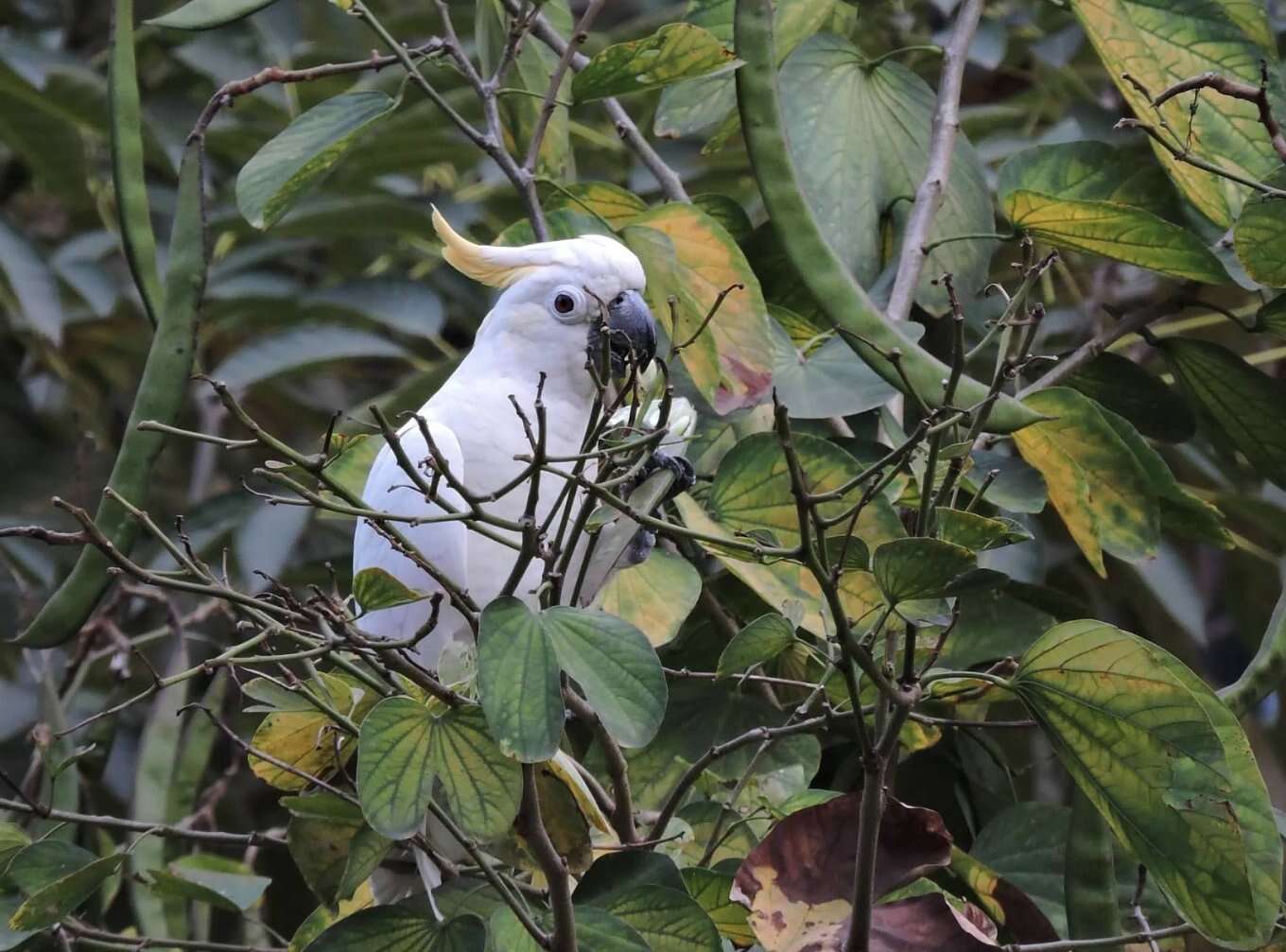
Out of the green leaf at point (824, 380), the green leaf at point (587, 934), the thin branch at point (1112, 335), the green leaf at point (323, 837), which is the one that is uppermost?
the green leaf at point (824, 380)

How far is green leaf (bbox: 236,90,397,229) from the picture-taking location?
1058mm

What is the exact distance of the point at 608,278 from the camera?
1229mm

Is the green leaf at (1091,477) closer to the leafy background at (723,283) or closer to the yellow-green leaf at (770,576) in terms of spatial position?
the leafy background at (723,283)

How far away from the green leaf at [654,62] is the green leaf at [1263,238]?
386mm

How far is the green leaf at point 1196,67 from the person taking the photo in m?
1.21

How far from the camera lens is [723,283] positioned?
1141 mm

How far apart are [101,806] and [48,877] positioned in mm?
970

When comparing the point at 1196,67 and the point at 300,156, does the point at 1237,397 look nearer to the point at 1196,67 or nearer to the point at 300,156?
the point at 1196,67

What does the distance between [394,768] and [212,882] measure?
61 cm

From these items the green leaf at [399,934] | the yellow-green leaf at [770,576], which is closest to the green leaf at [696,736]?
the yellow-green leaf at [770,576]

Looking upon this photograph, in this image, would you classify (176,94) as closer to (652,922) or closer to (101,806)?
(101,806)

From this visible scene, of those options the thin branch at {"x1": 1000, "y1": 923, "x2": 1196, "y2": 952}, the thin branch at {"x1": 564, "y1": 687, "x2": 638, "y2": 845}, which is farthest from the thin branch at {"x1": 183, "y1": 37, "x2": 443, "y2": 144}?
Answer: the thin branch at {"x1": 1000, "y1": 923, "x2": 1196, "y2": 952}

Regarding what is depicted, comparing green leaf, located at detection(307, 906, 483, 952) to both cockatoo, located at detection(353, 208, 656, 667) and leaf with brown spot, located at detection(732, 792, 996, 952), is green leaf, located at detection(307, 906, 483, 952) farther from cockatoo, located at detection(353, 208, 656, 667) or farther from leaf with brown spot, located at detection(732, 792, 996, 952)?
cockatoo, located at detection(353, 208, 656, 667)

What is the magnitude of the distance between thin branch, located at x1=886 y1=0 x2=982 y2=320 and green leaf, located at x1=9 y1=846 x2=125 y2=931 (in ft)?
2.30
